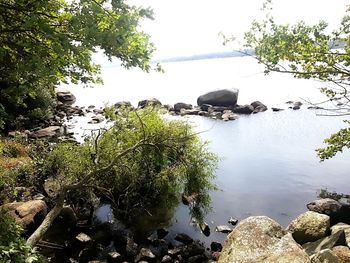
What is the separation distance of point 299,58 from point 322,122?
3920 centimetres

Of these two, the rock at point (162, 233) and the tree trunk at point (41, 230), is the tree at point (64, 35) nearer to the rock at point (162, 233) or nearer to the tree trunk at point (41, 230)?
the tree trunk at point (41, 230)

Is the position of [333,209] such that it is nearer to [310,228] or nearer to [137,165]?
[310,228]

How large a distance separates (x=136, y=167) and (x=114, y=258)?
18.3 feet

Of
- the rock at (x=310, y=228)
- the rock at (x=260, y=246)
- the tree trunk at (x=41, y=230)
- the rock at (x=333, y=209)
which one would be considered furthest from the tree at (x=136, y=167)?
the rock at (x=333, y=209)

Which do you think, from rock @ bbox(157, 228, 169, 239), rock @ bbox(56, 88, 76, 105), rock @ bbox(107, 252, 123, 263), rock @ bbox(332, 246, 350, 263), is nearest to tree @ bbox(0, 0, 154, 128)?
rock @ bbox(332, 246, 350, 263)

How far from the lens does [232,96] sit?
207 feet

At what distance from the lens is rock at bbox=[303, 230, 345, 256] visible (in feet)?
45.8

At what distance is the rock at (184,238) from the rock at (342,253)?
754 centimetres

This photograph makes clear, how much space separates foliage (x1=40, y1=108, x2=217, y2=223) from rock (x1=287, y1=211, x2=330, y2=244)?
529cm

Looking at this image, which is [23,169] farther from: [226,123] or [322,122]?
[322,122]

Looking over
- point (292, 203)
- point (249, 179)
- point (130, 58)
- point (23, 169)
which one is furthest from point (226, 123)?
point (130, 58)

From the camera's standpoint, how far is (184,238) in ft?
59.5

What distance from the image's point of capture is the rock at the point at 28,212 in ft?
53.1

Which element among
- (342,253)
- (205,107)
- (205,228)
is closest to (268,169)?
(205,228)
